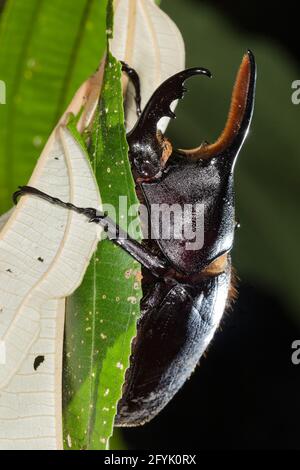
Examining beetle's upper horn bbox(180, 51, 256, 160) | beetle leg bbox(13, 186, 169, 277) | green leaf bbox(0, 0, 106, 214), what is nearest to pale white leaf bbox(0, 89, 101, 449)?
beetle leg bbox(13, 186, 169, 277)

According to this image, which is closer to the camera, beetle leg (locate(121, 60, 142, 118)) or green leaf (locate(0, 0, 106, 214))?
beetle leg (locate(121, 60, 142, 118))

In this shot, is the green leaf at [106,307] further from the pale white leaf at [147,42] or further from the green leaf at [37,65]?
the green leaf at [37,65]

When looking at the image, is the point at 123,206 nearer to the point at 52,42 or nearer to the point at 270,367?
the point at 52,42

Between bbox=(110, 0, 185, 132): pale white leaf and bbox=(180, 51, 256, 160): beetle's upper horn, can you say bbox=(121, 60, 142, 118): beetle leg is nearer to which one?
bbox=(110, 0, 185, 132): pale white leaf

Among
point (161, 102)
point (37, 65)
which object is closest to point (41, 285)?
point (161, 102)

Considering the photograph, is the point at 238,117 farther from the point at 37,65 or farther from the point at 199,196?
the point at 37,65

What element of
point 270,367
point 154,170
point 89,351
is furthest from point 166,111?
point 270,367

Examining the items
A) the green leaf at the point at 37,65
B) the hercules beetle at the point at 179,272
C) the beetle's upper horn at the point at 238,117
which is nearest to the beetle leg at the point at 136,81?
the hercules beetle at the point at 179,272
